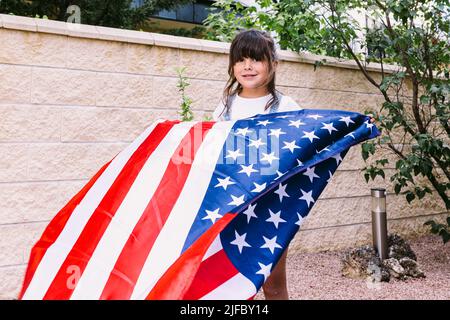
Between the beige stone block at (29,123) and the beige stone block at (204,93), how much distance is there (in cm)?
106

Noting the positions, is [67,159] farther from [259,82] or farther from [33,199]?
[259,82]

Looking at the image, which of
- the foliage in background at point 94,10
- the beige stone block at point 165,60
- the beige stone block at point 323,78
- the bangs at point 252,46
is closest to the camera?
the bangs at point 252,46

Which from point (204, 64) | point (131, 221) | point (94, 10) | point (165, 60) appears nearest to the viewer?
point (131, 221)

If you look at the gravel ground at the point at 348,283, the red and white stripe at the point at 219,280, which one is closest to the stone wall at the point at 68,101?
the gravel ground at the point at 348,283

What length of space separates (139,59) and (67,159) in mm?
917

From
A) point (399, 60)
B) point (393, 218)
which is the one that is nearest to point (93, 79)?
point (399, 60)

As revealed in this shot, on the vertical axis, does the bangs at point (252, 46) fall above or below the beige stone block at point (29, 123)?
above

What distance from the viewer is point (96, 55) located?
129 inches

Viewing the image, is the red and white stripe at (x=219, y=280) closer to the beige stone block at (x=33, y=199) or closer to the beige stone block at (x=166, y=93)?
the beige stone block at (x=33, y=199)

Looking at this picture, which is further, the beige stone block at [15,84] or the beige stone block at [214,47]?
the beige stone block at [214,47]

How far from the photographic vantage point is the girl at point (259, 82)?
2.29 m

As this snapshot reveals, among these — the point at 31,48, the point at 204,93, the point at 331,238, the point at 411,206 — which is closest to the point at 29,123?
the point at 31,48

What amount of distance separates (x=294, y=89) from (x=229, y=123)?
2.07 meters
